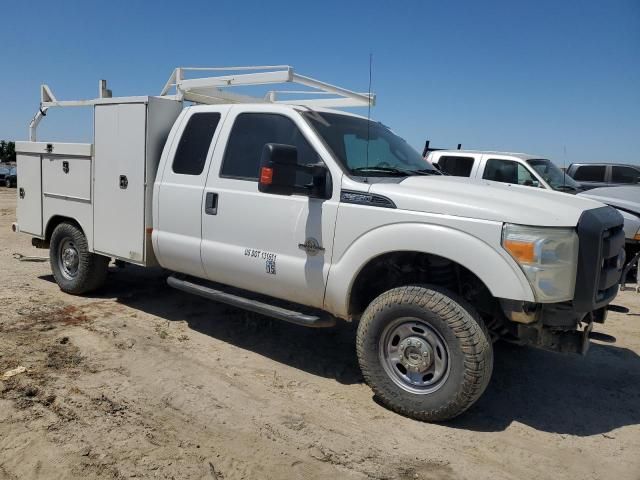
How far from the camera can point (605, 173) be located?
12.3m

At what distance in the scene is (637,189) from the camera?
394 inches

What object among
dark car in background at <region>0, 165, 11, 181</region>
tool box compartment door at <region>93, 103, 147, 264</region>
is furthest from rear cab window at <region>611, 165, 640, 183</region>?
dark car in background at <region>0, 165, 11, 181</region>

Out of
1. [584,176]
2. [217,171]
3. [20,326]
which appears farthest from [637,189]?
[20,326]

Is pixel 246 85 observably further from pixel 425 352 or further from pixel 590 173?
pixel 590 173

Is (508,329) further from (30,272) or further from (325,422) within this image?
(30,272)

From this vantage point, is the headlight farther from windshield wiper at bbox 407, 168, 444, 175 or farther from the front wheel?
windshield wiper at bbox 407, 168, 444, 175

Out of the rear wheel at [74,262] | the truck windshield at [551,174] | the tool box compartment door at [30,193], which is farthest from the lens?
the truck windshield at [551,174]

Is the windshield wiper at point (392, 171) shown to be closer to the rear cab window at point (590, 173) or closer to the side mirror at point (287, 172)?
the side mirror at point (287, 172)

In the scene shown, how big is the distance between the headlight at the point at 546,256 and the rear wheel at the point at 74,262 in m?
4.78

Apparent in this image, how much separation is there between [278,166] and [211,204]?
3.46ft

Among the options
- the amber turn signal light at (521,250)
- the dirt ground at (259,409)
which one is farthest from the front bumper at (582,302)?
the dirt ground at (259,409)

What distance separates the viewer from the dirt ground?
10.7 ft

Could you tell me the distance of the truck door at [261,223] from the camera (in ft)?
14.1

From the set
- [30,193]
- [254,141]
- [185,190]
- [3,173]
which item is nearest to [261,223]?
[254,141]
